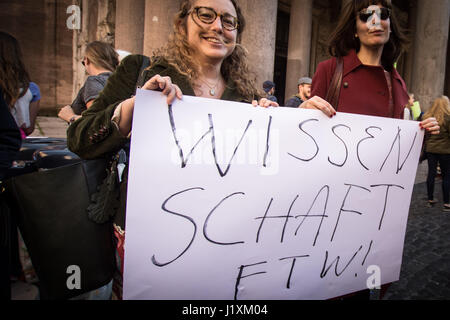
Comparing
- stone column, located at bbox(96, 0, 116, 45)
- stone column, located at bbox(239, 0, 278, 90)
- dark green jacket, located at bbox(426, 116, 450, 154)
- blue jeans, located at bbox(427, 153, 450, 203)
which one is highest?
stone column, located at bbox(96, 0, 116, 45)

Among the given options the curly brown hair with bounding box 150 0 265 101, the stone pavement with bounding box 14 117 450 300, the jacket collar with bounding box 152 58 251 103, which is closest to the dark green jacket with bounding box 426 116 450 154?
the stone pavement with bounding box 14 117 450 300

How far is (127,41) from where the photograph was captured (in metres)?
5.28

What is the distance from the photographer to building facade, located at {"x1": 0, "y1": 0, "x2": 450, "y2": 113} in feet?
14.0

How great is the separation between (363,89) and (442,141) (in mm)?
4105

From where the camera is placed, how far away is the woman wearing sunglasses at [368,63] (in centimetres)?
131

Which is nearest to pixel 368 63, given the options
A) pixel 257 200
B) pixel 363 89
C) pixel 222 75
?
pixel 363 89

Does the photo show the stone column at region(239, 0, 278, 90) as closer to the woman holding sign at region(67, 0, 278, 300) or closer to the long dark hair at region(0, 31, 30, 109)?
the long dark hair at region(0, 31, 30, 109)

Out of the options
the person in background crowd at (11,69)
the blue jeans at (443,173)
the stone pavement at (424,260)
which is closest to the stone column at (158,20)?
the person in background crowd at (11,69)

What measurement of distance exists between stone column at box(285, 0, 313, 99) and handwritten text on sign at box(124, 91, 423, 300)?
6417 millimetres

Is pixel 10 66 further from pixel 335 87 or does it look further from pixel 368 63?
pixel 368 63

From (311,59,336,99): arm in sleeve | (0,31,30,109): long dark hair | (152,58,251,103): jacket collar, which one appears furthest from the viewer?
(0,31,30,109): long dark hair

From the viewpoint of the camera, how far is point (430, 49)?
26.5ft
